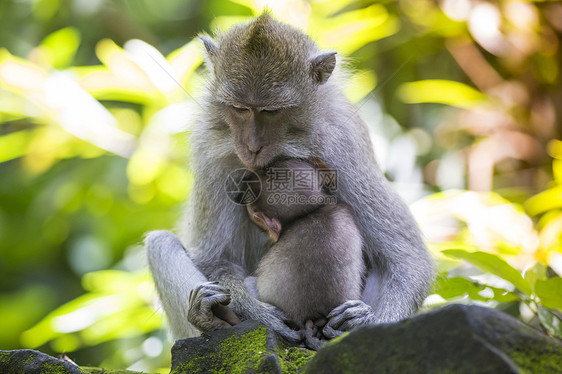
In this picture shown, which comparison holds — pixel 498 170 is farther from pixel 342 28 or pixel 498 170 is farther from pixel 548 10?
pixel 342 28

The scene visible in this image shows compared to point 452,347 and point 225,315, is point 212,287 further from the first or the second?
point 452,347

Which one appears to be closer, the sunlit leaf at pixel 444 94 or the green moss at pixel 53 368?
the green moss at pixel 53 368

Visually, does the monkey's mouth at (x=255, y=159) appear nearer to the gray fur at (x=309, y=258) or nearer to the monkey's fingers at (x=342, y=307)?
the gray fur at (x=309, y=258)

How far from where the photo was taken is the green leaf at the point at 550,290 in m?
3.27

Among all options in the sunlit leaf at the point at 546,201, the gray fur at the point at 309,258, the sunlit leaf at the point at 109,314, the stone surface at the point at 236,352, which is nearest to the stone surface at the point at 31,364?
the stone surface at the point at 236,352

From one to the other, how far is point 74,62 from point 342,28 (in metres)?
3.99

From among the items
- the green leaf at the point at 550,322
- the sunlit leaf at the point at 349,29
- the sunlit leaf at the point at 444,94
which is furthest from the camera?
the sunlit leaf at the point at 444,94

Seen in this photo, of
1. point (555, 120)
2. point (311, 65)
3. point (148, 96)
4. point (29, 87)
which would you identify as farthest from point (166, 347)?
point (555, 120)

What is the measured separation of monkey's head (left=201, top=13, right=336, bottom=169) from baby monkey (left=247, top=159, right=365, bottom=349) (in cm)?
16

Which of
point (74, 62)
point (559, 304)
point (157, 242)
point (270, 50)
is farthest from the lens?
point (74, 62)

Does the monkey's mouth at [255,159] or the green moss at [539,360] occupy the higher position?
the monkey's mouth at [255,159]

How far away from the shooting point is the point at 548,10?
7.03m

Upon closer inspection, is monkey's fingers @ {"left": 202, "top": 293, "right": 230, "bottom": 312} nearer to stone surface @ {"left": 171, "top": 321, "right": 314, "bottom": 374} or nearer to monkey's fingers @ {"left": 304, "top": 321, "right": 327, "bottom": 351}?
stone surface @ {"left": 171, "top": 321, "right": 314, "bottom": 374}

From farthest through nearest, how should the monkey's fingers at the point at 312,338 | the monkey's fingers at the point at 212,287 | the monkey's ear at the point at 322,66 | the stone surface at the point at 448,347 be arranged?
the monkey's ear at the point at 322,66
the monkey's fingers at the point at 212,287
the monkey's fingers at the point at 312,338
the stone surface at the point at 448,347
